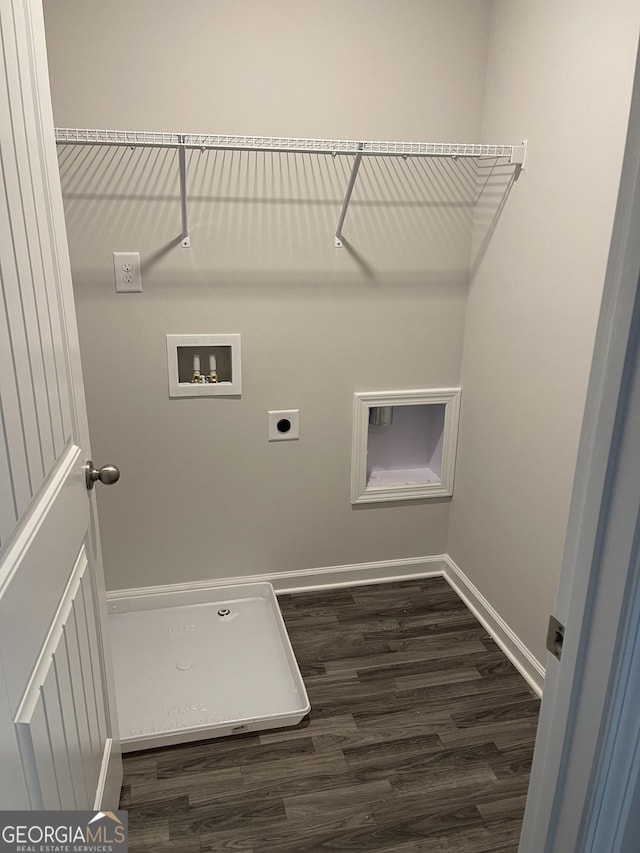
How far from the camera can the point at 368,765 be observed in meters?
1.78

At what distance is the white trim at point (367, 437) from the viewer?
2.47 meters

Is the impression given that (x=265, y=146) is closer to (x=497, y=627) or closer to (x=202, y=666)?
(x=202, y=666)

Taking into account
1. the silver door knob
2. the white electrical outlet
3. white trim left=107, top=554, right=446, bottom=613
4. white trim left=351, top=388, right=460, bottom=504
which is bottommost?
white trim left=107, top=554, right=446, bottom=613

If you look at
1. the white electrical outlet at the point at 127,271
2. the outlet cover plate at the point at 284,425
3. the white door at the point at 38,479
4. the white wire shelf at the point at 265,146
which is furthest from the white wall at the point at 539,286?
the white door at the point at 38,479

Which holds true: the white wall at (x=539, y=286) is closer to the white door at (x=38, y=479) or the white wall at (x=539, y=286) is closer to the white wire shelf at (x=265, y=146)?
the white wire shelf at (x=265, y=146)

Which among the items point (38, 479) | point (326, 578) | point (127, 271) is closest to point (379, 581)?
point (326, 578)

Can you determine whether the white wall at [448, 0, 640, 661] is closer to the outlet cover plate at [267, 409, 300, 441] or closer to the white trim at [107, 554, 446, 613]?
the white trim at [107, 554, 446, 613]

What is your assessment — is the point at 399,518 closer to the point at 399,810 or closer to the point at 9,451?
the point at 399,810

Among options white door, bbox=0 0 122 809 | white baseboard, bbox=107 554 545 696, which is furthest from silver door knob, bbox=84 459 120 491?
white baseboard, bbox=107 554 545 696

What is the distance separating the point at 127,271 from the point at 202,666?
1392 mm

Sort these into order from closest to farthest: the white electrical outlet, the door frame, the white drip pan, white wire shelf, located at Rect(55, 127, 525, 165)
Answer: the door frame, white wire shelf, located at Rect(55, 127, 525, 165), the white drip pan, the white electrical outlet

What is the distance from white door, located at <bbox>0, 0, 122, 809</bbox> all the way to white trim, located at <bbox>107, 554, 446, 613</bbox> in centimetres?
109

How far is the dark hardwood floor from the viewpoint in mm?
1570

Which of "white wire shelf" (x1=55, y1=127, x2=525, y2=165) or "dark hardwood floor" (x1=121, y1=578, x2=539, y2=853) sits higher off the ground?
"white wire shelf" (x1=55, y1=127, x2=525, y2=165)
